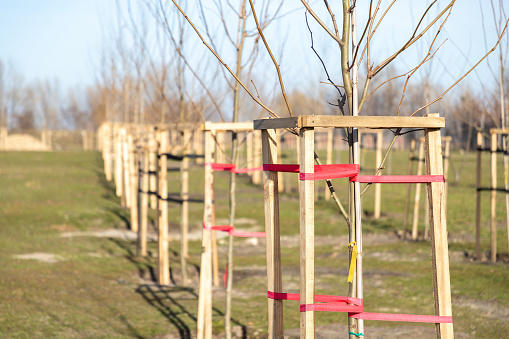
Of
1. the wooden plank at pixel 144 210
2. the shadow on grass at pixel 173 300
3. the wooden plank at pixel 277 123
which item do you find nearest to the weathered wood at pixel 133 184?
the wooden plank at pixel 144 210

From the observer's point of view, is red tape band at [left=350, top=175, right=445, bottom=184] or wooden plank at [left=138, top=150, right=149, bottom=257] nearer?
red tape band at [left=350, top=175, right=445, bottom=184]

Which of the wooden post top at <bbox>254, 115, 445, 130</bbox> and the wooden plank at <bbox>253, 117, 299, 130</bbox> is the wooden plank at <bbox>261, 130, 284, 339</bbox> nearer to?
the wooden plank at <bbox>253, 117, 299, 130</bbox>

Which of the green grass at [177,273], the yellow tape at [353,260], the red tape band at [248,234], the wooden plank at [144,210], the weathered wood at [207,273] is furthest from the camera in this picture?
the wooden plank at [144,210]

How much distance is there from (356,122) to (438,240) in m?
0.69

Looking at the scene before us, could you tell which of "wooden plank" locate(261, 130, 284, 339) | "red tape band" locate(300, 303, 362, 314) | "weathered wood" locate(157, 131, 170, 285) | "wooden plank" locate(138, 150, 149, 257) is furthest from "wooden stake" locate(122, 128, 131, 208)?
"red tape band" locate(300, 303, 362, 314)

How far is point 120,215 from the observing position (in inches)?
A: 583

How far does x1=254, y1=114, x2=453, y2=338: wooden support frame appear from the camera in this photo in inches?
96.7

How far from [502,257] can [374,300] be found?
12.1 ft

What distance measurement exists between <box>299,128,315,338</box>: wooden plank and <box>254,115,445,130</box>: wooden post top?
0.17 ft

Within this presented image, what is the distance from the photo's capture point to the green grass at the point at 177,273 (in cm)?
648

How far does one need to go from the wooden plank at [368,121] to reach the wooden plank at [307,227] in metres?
0.05

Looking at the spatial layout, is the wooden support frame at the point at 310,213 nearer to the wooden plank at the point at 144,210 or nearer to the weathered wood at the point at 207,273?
the weathered wood at the point at 207,273

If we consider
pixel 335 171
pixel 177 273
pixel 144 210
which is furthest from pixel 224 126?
pixel 144 210

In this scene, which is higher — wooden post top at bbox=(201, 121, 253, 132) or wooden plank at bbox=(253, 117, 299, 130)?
wooden post top at bbox=(201, 121, 253, 132)
